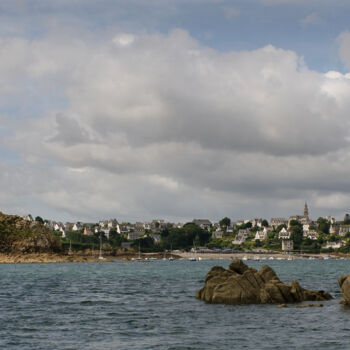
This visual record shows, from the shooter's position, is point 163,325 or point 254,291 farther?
point 254,291

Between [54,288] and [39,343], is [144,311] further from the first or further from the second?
[54,288]

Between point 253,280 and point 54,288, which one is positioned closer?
point 253,280

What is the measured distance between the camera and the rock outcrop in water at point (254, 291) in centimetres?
6800

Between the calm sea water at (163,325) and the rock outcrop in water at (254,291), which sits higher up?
the rock outcrop in water at (254,291)

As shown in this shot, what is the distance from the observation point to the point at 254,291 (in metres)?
68.9

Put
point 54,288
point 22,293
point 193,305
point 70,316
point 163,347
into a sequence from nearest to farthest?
point 163,347 < point 70,316 < point 193,305 < point 22,293 < point 54,288

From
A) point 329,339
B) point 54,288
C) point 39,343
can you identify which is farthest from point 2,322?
point 54,288

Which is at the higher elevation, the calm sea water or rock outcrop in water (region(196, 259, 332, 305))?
rock outcrop in water (region(196, 259, 332, 305))

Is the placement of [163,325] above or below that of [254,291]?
below

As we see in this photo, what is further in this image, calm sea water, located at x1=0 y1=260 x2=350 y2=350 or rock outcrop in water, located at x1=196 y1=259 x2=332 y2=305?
rock outcrop in water, located at x1=196 y1=259 x2=332 y2=305

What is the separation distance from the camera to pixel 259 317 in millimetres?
55250

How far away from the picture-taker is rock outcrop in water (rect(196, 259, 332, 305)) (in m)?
68.0

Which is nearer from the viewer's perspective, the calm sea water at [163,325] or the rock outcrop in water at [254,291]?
the calm sea water at [163,325]

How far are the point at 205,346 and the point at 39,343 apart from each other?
13248mm
